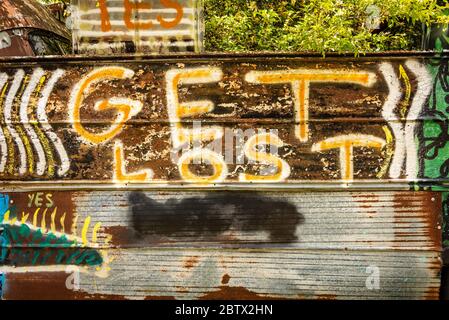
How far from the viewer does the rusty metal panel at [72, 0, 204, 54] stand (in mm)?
3998

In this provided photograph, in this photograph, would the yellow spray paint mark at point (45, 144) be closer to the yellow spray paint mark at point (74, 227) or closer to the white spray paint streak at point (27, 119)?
the white spray paint streak at point (27, 119)

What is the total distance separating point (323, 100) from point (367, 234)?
1.15m

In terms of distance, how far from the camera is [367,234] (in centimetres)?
384

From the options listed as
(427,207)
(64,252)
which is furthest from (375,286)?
(64,252)

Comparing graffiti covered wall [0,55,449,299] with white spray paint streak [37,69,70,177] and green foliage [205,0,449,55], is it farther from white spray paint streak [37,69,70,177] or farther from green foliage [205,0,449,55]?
green foliage [205,0,449,55]

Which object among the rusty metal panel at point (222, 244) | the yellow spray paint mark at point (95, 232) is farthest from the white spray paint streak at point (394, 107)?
the yellow spray paint mark at point (95, 232)

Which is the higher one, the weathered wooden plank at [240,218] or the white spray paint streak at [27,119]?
the white spray paint streak at [27,119]

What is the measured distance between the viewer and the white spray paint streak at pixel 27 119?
3.90m

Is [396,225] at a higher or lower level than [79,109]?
lower

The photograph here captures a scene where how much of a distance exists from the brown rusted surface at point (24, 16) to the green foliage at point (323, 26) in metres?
1.58

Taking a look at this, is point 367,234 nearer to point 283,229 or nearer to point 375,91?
point 283,229

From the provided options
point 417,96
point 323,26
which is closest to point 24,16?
point 323,26

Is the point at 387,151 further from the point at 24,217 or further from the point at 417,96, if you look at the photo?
the point at 24,217

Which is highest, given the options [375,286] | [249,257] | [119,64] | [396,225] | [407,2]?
[407,2]
